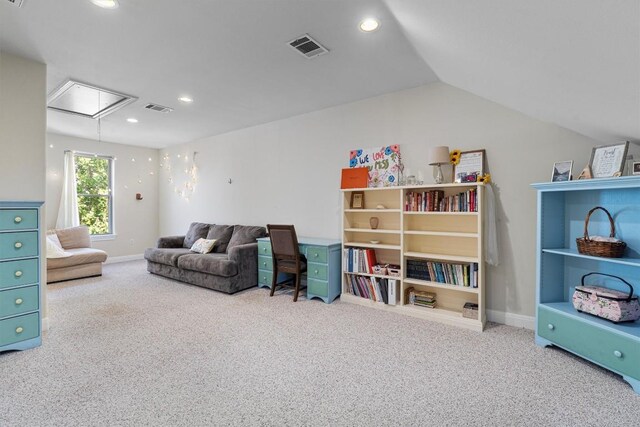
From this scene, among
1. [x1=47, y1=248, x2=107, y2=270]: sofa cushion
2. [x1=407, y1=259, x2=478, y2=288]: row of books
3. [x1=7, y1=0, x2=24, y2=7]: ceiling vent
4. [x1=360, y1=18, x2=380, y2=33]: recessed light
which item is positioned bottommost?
[x1=47, y1=248, x2=107, y2=270]: sofa cushion

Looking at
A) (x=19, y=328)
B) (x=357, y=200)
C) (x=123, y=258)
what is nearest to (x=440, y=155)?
(x=357, y=200)

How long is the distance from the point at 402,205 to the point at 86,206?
20.7 ft

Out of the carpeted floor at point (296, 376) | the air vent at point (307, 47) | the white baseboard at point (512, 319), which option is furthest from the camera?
the white baseboard at point (512, 319)

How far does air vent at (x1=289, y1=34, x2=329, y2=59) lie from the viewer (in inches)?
95.7

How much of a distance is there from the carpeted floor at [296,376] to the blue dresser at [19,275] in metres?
0.16

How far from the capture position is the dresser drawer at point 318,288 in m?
3.59

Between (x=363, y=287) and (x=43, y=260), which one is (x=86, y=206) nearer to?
(x=43, y=260)

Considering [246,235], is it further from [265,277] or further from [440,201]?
[440,201]

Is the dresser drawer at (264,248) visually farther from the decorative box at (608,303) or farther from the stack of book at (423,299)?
the decorative box at (608,303)

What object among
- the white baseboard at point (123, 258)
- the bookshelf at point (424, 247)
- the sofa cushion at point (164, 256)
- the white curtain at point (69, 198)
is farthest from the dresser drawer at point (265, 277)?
the white curtain at point (69, 198)

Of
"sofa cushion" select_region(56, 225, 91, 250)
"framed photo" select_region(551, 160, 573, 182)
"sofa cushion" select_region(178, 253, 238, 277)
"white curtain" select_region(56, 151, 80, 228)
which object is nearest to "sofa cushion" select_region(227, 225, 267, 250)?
"sofa cushion" select_region(178, 253, 238, 277)

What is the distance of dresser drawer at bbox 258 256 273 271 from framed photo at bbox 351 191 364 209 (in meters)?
1.43

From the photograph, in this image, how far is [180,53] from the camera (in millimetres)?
2674

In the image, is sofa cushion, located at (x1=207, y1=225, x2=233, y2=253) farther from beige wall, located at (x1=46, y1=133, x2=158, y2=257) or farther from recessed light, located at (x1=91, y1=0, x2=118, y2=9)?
recessed light, located at (x1=91, y1=0, x2=118, y2=9)
